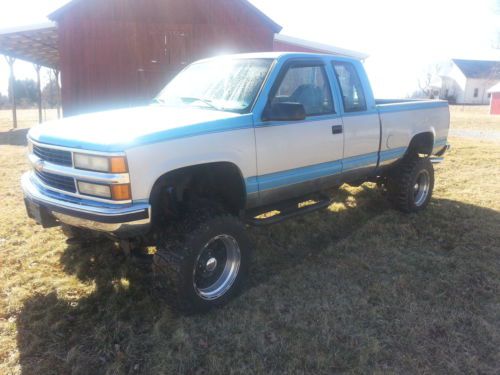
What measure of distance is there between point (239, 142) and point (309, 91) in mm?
1206

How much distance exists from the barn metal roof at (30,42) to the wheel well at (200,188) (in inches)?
402

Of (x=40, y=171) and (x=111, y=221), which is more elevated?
(x=40, y=171)

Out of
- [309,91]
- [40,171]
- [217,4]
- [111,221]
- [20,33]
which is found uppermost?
[217,4]

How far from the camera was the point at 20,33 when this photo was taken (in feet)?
40.0

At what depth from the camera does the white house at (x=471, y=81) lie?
54.7 m

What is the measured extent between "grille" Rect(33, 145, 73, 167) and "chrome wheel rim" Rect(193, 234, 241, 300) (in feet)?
4.00

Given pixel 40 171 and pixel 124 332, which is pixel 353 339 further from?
pixel 40 171

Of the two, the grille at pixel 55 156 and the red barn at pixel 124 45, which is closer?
the grille at pixel 55 156

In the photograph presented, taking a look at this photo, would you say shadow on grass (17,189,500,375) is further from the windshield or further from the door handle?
the windshield

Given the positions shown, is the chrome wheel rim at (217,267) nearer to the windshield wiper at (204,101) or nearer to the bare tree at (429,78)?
the windshield wiper at (204,101)

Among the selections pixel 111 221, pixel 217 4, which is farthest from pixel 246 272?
pixel 217 4

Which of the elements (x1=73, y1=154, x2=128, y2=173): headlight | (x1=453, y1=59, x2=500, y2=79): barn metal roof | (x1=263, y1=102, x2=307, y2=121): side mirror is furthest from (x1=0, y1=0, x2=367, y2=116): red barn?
(x1=453, y1=59, x2=500, y2=79): barn metal roof

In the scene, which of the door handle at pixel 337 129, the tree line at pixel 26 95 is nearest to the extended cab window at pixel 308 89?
the door handle at pixel 337 129

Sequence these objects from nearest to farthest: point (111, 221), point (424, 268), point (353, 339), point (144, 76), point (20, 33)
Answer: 1. point (111, 221)
2. point (353, 339)
3. point (424, 268)
4. point (144, 76)
5. point (20, 33)
